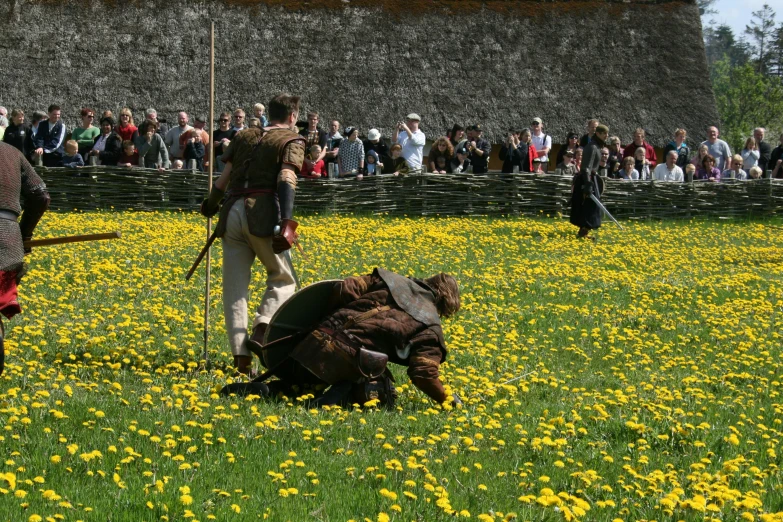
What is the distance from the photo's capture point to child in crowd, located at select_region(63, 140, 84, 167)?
64.5 feet

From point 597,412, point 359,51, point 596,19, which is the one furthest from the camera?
point 596,19

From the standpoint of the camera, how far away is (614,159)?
22453mm

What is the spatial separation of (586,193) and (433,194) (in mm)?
3882

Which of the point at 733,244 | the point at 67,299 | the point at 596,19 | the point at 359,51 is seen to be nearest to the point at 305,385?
the point at 67,299

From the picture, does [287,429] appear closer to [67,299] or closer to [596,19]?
[67,299]

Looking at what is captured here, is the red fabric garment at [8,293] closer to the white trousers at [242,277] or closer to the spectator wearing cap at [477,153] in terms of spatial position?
the white trousers at [242,277]

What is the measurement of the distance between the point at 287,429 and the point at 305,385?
44.2 inches

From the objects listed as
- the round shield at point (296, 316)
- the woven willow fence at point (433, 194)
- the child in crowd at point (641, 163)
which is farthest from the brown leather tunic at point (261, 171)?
the child in crowd at point (641, 163)

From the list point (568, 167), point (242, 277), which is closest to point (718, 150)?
point (568, 167)

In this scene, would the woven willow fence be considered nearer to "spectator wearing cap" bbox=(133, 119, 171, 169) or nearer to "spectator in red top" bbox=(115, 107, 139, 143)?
"spectator wearing cap" bbox=(133, 119, 171, 169)

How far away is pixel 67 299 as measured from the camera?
10.2m

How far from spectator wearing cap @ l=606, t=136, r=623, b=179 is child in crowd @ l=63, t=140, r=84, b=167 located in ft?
32.3

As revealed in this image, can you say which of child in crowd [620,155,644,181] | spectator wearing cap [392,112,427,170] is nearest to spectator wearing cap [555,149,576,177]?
child in crowd [620,155,644,181]

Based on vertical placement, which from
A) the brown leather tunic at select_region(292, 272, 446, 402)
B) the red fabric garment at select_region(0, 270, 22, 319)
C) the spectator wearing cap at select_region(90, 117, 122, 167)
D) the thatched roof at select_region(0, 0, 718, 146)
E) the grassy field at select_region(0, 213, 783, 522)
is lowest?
the grassy field at select_region(0, 213, 783, 522)
